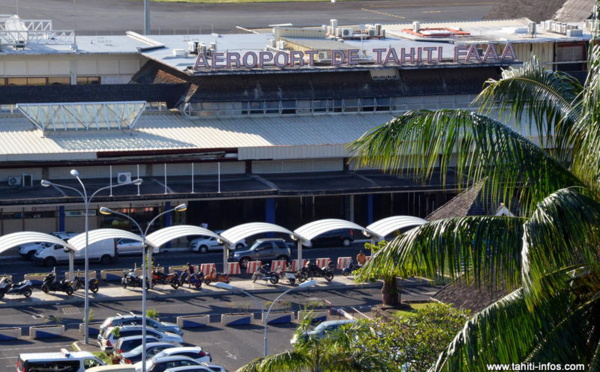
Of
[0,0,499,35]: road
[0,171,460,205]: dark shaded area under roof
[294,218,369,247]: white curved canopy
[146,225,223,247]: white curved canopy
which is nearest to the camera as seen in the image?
[146,225,223,247]: white curved canopy

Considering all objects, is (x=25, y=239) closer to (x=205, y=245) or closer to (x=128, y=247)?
(x=128, y=247)

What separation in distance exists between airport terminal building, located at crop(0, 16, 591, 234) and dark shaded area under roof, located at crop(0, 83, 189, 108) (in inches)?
3.8

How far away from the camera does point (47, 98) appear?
85750 millimetres

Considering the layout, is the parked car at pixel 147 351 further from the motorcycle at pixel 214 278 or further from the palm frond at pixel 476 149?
the palm frond at pixel 476 149

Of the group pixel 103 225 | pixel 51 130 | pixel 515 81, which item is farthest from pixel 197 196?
pixel 515 81

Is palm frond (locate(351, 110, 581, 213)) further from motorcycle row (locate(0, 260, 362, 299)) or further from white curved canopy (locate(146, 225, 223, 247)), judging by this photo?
white curved canopy (locate(146, 225, 223, 247))

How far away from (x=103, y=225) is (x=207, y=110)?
1296 centimetres

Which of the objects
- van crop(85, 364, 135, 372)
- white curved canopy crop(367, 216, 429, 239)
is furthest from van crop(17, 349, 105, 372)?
white curved canopy crop(367, 216, 429, 239)

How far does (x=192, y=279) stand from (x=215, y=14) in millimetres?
74193

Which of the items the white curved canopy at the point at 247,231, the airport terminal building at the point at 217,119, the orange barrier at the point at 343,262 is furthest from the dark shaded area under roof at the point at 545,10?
the white curved canopy at the point at 247,231

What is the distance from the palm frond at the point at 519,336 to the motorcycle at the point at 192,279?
4737 centimetres

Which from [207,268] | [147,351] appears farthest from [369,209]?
[147,351]

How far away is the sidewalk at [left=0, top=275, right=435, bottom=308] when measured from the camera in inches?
2489

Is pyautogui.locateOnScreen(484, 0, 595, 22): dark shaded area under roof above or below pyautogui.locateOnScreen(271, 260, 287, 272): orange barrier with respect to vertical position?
above
